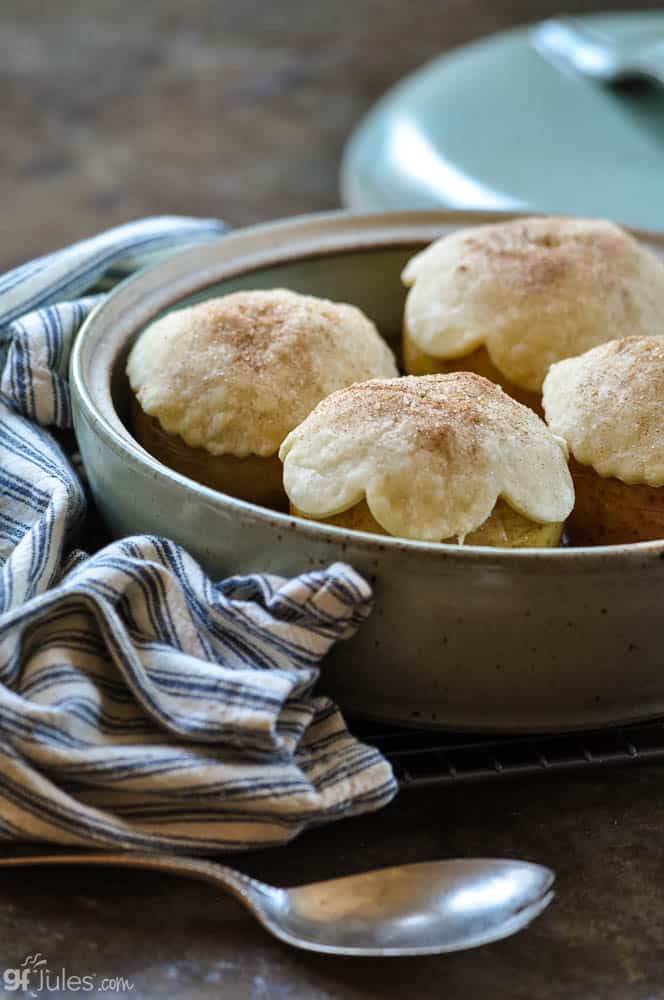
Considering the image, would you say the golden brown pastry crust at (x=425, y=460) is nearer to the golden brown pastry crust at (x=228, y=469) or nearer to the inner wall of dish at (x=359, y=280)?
the golden brown pastry crust at (x=228, y=469)

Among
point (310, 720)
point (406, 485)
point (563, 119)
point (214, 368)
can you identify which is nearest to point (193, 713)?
point (310, 720)

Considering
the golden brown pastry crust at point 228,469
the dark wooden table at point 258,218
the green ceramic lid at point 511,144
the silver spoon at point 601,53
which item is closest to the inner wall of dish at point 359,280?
the golden brown pastry crust at point 228,469

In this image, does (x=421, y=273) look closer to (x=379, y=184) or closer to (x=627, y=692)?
(x=627, y=692)

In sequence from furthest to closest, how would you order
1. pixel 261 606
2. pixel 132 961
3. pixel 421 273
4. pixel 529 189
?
pixel 529 189, pixel 421 273, pixel 261 606, pixel 132 961

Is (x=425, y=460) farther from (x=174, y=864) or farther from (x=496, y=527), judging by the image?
(x=174, y=864)

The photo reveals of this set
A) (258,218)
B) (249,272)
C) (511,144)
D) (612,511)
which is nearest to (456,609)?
(612,511)
